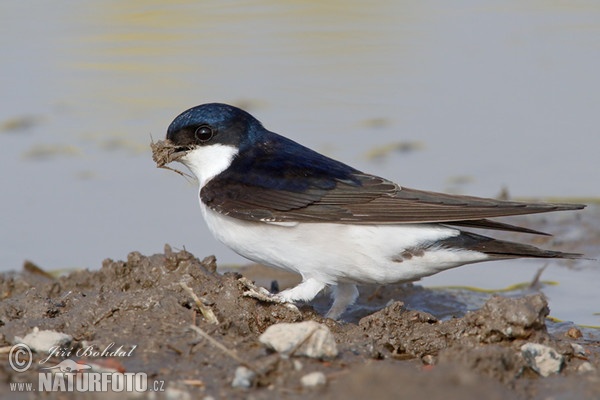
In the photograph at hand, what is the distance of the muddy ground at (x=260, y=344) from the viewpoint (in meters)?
3.42

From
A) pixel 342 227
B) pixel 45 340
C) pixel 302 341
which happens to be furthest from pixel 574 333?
pixel 45 340

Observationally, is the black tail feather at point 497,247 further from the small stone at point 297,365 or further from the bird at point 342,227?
the small stone at point 297,365

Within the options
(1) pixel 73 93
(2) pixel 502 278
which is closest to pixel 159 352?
(2) pixel 502 278

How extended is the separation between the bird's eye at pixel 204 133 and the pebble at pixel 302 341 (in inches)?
68.6

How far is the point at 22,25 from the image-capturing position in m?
11.3

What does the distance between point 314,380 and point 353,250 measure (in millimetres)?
1383

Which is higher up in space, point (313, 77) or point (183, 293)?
point (313, 77)

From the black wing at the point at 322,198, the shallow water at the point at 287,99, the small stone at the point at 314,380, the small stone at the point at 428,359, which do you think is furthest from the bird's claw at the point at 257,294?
the shallow water at the point at 287,99

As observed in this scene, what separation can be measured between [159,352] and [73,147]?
16.7 ft

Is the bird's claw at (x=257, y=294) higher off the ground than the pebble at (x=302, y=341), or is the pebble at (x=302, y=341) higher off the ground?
the bird's claw at (x=257, y=294)

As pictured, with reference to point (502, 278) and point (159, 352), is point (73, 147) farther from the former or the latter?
point (159, 352)

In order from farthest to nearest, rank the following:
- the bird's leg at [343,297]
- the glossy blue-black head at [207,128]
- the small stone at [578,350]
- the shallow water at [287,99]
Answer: the shallow water at [287,99], the glossy blue-black head at [207,128], the bird's leg at [343,297], the small stone at [578,350]

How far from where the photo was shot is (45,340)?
3977 mm

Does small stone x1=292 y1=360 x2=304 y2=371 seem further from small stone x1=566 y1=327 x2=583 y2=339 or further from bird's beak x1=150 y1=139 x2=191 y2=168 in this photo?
bird's beak x1=150 y1=139 x2=191 y2=168
